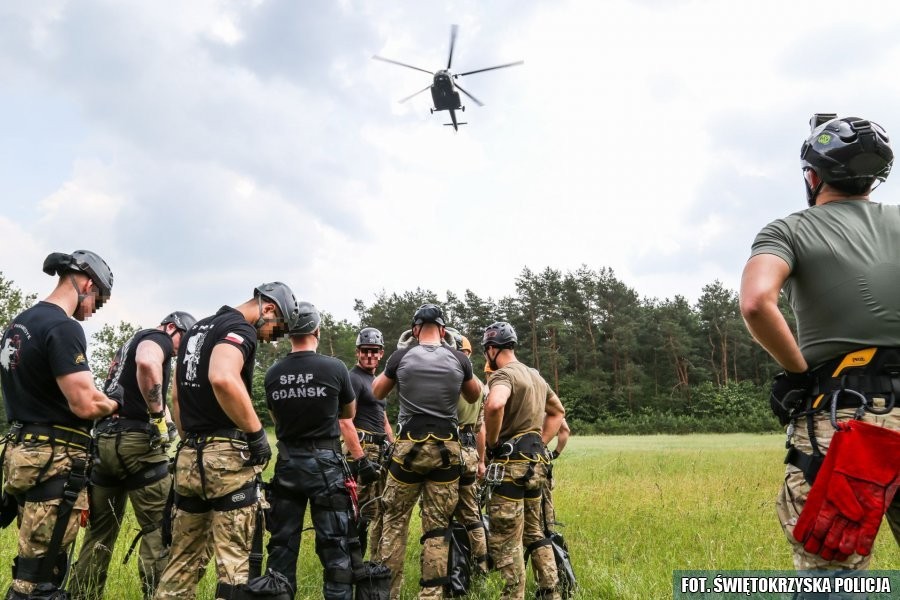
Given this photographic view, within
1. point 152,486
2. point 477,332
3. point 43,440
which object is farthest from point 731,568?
point 477,332

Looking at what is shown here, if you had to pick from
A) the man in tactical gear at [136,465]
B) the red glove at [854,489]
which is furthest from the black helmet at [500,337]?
the red glove at [854,489]

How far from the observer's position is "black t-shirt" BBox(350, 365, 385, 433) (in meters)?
9.14

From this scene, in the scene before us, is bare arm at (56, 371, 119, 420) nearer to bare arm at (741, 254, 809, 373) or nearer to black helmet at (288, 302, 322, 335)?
black helmet at (288, 302, 322, 335)

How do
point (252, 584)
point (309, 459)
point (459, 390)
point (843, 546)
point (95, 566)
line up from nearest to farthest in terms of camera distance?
point (843, 546), point (252, 584), point (309, 459), point (95, 566), point (459, 390)

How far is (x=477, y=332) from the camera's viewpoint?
237ft

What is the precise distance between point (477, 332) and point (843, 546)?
6949 centimetres

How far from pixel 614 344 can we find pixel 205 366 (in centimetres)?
6983

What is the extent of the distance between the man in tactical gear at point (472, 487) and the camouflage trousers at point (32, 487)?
3696 millimetres

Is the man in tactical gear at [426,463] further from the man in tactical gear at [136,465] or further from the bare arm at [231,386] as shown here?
the man in tactical gear at [136,465]

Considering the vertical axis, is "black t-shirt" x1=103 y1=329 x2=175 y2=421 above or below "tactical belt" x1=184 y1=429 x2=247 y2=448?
above

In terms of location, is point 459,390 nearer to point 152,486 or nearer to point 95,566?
point 152,486

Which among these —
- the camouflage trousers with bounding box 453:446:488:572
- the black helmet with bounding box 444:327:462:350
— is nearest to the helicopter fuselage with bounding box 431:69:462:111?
the black helmet with bounding box 444:327:462:350

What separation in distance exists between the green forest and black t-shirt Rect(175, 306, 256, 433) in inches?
2368

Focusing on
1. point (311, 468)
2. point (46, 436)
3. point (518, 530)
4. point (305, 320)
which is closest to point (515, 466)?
point (518, 530)
